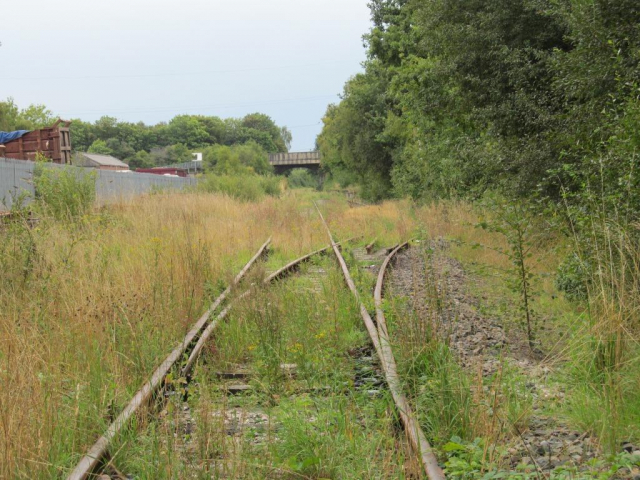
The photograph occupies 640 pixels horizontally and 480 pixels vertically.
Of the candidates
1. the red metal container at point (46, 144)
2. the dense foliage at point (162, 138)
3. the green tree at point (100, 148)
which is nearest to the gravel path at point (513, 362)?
the red metal container at point (46, 144)

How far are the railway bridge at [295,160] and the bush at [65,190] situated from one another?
91.5 meters

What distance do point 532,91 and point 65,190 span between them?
394 inches

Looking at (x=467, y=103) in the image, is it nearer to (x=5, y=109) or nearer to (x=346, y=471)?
(x=346, y=471)

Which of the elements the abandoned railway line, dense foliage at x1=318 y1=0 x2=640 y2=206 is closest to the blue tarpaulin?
dense foliage at x1=318 y1=0 x2=640 y2=206

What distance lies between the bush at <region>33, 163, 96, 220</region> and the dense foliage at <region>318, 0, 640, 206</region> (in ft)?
25.9

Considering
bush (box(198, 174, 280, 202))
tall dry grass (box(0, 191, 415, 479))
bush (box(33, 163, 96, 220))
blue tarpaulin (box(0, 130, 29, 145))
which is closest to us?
tall dry grass (box(0, 191, 415, 479))

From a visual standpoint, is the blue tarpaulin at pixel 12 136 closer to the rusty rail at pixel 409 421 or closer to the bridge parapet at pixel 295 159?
the rusty rail at pixel 409 421

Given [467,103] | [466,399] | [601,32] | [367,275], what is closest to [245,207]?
[467,103]

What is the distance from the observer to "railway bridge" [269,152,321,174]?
352 feet

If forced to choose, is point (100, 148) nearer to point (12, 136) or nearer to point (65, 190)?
point (12, 136)

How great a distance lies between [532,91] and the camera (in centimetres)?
1158

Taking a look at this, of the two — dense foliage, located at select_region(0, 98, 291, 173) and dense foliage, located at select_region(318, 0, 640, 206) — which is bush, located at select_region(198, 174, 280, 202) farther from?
dense foliage, located at select_region(0, 98, 291, 173)

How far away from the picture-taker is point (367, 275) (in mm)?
9703

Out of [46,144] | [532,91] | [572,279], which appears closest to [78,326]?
[572,279]
